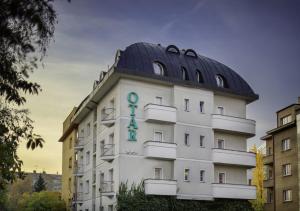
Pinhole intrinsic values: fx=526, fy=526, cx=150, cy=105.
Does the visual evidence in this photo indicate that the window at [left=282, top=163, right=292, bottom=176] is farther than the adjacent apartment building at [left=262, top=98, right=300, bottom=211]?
Yes

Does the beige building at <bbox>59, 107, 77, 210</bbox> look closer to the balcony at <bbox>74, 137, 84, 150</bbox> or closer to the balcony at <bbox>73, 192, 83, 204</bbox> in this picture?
the balcony at <bbox>73, 192, 83, 204</bbox>

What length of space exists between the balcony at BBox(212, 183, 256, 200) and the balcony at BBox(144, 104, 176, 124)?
7.09 metres

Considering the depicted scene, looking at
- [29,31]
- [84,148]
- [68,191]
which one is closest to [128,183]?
[84,148]

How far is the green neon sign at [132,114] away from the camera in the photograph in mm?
42844

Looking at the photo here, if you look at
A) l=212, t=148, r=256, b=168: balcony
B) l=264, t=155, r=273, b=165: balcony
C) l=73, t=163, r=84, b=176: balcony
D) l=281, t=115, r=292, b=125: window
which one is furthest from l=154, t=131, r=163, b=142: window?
l=264, t=155, r=273, b=165: balcony

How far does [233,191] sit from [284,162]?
49.0 ft

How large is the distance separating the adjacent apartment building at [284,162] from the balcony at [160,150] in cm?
1786

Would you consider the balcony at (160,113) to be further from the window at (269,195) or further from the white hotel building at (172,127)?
the window at (269,195)

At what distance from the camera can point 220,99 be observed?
161 ft

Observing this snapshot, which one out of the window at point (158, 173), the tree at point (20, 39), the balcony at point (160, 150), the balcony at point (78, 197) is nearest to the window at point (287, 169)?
the balcony at point (160, 150)

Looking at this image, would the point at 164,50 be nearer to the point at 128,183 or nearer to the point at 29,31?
the point at 128,183

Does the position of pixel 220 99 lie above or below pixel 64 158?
above

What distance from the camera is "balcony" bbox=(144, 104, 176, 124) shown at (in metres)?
43.0

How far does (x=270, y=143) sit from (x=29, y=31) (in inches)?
2286
